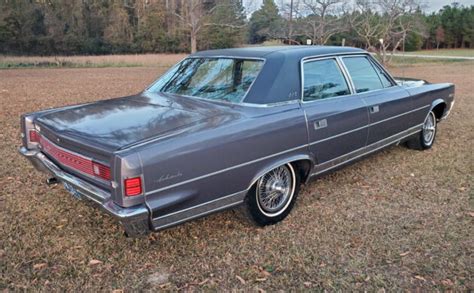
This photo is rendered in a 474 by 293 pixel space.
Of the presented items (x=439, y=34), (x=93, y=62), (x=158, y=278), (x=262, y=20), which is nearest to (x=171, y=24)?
(x=262, y=20)

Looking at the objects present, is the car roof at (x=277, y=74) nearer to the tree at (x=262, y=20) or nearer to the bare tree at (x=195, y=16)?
the bare tree at (x=195, y=16)

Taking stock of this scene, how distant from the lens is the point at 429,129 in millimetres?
5520

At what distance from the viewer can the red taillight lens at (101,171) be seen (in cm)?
246

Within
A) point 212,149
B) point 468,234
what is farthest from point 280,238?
point 468,234

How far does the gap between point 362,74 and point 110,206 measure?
3.14 m

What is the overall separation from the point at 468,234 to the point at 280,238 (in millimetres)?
1611

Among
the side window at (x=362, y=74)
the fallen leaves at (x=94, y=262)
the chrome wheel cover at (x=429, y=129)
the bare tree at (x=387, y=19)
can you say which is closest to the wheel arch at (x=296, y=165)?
the side window at (x=362, y=74)

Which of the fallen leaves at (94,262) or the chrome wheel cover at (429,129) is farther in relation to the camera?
the chrome wheel cover at (429,129)

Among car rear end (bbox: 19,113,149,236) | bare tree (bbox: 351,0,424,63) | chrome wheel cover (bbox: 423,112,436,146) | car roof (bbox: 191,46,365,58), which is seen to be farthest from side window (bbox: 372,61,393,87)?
bare tree (bbox: 351,0,424,63)

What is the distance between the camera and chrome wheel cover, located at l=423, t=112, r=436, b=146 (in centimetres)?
541

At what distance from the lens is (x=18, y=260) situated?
2.79 metres

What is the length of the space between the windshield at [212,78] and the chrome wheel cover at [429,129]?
3.25m

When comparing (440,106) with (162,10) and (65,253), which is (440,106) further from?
(162,10)

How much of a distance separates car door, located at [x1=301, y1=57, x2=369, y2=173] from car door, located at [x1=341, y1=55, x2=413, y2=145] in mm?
148
